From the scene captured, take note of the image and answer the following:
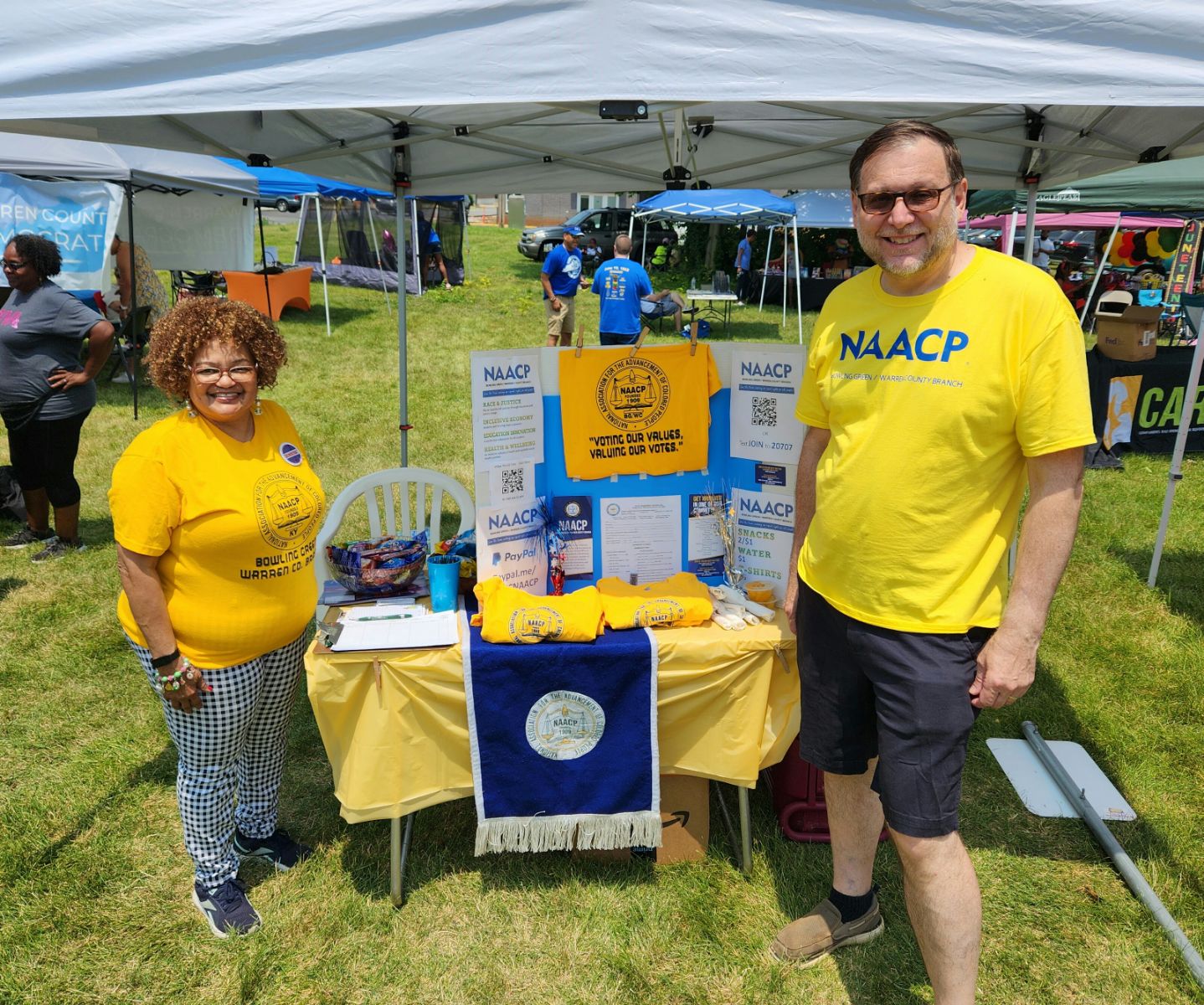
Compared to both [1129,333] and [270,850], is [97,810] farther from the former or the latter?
[1129,333]

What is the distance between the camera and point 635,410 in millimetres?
2637

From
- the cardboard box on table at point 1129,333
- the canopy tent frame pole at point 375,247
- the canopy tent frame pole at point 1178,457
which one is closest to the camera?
the canopy tent frame pole at point 1178,457

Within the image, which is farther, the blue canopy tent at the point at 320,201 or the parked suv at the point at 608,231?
the parked suv at the point at 608,231

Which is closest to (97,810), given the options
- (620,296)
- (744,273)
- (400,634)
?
(400,634)

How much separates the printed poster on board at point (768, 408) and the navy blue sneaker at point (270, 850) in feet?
5.94

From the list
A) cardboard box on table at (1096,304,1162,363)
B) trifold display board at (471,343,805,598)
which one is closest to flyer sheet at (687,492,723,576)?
trifold display board at (471,343,805,598)

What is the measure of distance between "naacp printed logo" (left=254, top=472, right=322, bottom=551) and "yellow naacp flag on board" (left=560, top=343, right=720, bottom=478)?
2.61ft

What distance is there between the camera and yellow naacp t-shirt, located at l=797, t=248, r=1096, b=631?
→ 159 cm

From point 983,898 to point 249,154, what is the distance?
3.42m

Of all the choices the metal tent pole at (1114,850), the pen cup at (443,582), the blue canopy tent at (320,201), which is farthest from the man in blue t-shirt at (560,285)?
the pen cup at (443,582)

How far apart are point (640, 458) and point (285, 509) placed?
1.06 meters

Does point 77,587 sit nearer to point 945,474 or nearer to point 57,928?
point 57,928

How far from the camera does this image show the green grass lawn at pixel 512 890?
220cm

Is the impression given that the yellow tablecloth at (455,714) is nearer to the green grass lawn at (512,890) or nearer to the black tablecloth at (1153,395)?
the green grass lawn at (512,890)
